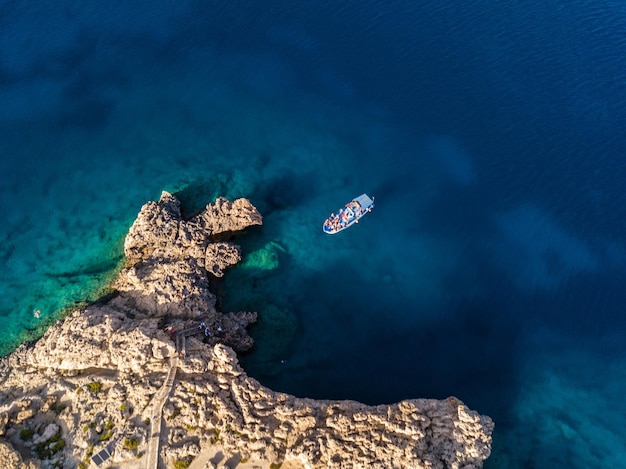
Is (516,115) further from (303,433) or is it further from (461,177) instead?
(303,433)

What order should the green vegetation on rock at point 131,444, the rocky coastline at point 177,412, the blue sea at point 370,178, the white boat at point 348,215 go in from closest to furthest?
the green vegetation on rock at point 131,444 < the rocky coastline at point 177,412 < the blue sea at point 370,178 < the white boat at point 348,215

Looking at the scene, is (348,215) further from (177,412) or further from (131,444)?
(131,444)

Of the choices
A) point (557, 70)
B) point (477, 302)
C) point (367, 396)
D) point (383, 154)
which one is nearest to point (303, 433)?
point (367, 396)

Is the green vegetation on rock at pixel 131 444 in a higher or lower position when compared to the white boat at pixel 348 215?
lower

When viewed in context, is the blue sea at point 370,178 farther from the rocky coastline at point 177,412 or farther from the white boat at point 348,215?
the rocky coastline at point 177,412

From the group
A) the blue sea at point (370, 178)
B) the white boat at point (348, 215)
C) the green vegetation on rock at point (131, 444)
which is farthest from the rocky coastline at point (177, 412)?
the white boat at point (348, 215)

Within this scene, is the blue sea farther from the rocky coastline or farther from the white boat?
the rocky coastline

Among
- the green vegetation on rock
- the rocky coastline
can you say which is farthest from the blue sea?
the green vegetation on rock
